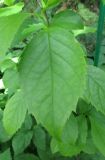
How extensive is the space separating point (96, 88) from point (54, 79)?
0.37 meters

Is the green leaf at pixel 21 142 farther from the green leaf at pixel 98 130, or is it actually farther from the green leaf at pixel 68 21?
the green leaf at pixel 68 21

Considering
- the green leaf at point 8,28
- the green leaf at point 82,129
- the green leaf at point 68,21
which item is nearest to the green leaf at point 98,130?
the green leaf at point 82,129

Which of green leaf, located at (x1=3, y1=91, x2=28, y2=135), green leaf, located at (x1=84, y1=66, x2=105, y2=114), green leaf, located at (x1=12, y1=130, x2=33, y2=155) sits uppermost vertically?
green leaf, located at (x1=84, y1=66, x2=105, y2=114)

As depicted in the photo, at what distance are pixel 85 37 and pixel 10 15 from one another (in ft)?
7.06

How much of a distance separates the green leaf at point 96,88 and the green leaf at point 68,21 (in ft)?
0.85

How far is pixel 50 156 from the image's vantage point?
1579mm

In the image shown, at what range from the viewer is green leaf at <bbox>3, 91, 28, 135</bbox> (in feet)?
3.68

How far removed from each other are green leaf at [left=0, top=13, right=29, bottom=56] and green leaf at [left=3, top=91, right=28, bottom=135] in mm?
447

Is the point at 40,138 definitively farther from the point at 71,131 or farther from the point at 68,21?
the point at 68,21

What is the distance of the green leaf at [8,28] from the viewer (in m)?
0.68

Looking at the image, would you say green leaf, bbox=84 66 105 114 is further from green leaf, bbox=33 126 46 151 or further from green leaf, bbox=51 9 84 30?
green leaf, bbox=33 126 46 151

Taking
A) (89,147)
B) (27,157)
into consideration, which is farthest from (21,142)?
(89,147)

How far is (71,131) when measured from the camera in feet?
3.80

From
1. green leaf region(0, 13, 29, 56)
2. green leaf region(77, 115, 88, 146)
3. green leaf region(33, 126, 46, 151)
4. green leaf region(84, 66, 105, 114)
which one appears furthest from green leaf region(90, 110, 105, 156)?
green leaf region(0, 13, 29, 56)
